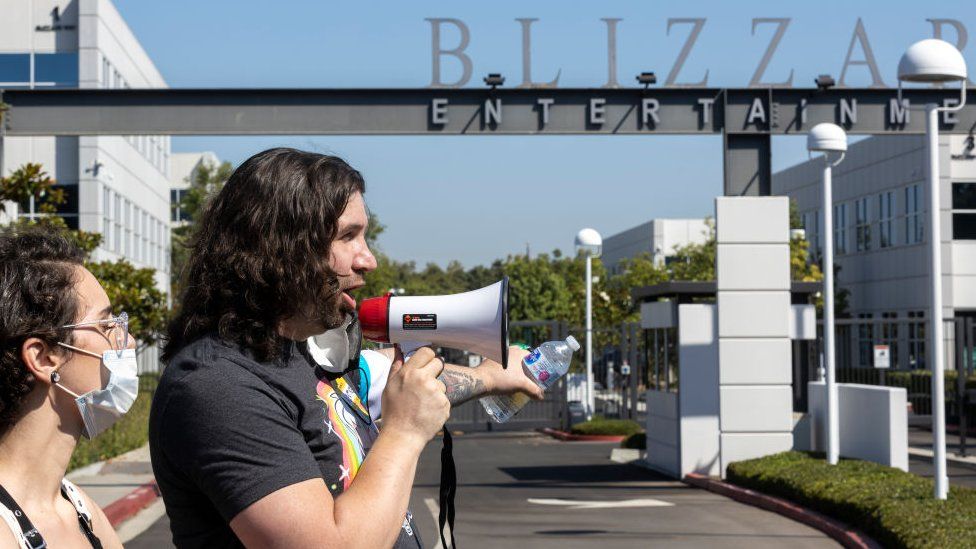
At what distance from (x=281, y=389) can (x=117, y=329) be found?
576 mm

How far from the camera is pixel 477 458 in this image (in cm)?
2256

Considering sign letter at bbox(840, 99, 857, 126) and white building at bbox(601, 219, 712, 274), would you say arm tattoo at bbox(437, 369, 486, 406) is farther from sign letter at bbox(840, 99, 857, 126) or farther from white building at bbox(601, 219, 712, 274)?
white building at bbox(601, 219, 712, 274)

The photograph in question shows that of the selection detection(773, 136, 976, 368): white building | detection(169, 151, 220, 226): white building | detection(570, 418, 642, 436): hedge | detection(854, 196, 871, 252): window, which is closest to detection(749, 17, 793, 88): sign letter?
detection(570, 418, 642, 436): hedge

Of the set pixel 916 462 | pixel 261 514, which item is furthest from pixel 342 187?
pixel 916 462

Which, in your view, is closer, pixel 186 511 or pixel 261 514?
pixel 261 514

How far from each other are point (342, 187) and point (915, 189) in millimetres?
45565

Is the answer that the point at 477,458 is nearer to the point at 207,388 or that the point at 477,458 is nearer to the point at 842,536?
the point at 842,536

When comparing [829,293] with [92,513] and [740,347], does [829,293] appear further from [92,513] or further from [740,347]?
[92,513]


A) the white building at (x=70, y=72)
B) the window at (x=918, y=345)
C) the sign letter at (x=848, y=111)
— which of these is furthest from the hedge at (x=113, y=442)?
the window at (x=918, y=345)

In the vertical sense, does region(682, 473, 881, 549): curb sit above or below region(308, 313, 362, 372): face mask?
below

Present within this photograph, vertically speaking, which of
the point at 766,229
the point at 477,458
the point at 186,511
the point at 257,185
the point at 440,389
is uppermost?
the point at 766,229

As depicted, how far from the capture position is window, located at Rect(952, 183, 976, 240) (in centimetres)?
4375

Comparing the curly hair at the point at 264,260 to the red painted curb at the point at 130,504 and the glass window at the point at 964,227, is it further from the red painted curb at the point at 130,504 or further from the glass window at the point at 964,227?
the glass window at the point at 964,227

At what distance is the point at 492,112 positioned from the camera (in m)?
17.5
